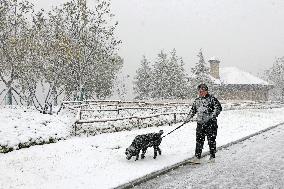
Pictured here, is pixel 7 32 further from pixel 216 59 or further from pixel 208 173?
pixel 216 59

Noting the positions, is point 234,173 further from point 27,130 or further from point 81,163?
point 27,130

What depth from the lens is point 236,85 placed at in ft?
221

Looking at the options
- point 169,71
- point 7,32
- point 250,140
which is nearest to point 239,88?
point 169,71

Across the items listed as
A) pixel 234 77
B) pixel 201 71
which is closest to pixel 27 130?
pixel 201 71

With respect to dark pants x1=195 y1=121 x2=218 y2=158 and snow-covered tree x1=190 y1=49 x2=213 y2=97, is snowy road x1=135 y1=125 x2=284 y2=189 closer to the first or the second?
dark pants x1=195 y1=121 x2=218 y2=158

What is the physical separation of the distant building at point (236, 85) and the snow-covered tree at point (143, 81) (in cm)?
1283

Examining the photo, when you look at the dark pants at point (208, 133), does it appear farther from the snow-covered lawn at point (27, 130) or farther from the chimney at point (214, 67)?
the chimney at point (214, 67)

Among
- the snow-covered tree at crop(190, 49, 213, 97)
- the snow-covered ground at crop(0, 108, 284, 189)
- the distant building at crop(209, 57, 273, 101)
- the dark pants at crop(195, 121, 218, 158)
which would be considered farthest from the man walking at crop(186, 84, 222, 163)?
the distant building at crop(209, 57, 273, 101)

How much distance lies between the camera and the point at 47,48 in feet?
91.3

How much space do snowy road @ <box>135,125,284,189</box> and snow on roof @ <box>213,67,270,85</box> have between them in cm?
5582

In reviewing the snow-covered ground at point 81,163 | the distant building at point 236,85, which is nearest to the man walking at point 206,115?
the snow-covered ground at point 81,163

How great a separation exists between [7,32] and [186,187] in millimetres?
28967

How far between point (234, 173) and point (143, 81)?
173ft

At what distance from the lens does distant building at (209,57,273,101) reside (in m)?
66.9
